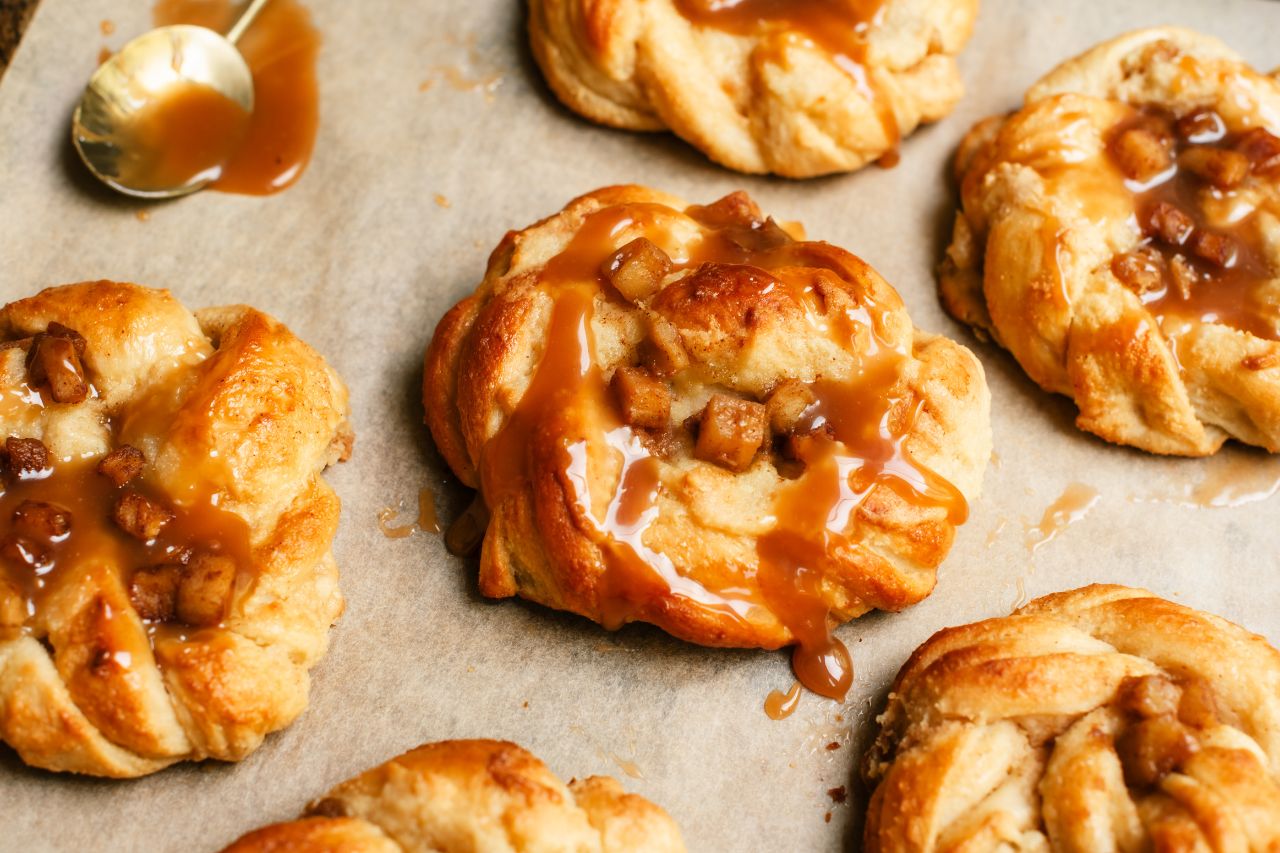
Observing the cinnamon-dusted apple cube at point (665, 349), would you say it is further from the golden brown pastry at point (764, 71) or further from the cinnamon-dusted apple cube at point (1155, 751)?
the cinnamon-dusted apple cube at point (1155, 751)

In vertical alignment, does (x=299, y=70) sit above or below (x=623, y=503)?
above

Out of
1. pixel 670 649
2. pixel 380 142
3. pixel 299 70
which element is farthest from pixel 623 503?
pixel 299 70

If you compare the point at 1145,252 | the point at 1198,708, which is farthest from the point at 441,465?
the point at 1145,252

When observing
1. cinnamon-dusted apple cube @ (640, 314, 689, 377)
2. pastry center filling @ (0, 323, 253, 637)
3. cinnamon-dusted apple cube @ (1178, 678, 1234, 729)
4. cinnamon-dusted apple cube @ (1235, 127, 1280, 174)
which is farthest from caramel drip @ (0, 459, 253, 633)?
cinnamon-dusted apple cube @ (1235, 127, 1280, 174)

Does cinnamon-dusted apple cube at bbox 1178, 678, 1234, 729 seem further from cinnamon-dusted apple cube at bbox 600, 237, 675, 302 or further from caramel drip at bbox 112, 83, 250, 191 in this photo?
caramel drip at bbox 112, 83, 250, 191

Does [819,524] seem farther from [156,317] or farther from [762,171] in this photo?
[156,317]

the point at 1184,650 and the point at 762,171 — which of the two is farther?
the point at 762,171
